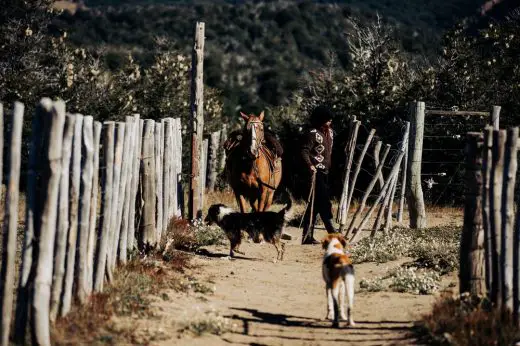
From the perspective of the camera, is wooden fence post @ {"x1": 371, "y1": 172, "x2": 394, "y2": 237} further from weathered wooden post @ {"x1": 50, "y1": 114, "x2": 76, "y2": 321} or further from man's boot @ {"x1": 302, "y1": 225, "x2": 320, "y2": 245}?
weathered wooden post @ {"x1": 50, "y1": 114, "x2": 76, "y2": 321}

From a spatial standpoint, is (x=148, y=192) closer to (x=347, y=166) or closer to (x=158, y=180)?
(x=158, y=180)

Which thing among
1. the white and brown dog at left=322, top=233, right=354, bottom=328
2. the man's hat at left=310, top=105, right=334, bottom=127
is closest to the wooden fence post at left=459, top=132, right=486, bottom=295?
the white and brown dog at left=322, top=233, right=354, bottom=328

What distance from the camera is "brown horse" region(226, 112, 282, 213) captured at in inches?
626

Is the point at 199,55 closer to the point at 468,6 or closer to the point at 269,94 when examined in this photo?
the point at 269,94

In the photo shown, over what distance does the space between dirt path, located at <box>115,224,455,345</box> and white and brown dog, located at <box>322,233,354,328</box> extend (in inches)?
6.9

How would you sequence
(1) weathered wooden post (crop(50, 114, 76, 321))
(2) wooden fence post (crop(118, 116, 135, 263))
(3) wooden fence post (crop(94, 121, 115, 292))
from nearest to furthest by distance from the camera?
1. (1) weathered wooden post (crop(50, 114, 76, 321))
2. (3) wooden fence post (crop(94, 121, 115, 292))
3. (2) wooden fence post (crop(118, 116, 135, 263))

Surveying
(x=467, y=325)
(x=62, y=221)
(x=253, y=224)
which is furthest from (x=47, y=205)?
(x=253, y=224)

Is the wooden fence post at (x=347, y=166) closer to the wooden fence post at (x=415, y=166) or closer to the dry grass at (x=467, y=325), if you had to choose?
the wooden fence post at (x=415, y=166)

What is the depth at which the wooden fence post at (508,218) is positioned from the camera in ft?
26.3

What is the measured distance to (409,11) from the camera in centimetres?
8506

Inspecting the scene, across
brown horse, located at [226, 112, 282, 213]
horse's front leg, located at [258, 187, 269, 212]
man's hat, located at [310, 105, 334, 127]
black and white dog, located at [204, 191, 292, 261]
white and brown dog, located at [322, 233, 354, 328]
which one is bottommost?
white and brown dog, located at [322, 233, 354, 328]

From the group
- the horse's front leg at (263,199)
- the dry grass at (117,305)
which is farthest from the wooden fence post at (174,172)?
the dry grass at (117,305)

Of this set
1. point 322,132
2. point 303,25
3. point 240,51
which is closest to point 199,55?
point 322,132

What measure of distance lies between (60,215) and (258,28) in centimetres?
7701
